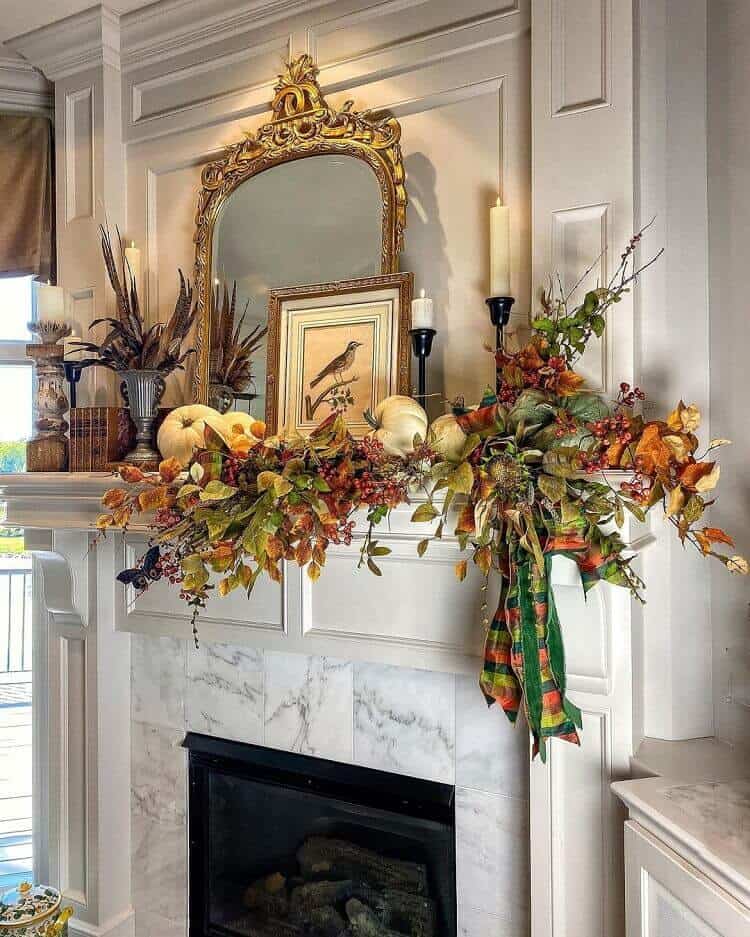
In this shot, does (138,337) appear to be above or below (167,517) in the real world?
above

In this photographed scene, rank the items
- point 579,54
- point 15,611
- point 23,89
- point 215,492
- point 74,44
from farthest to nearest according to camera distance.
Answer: point 15,611 → point 23,89 → point 74,44 → point 579,54 → point 215,492

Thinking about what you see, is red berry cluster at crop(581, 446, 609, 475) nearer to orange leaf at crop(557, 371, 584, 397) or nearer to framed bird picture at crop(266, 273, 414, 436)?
orange leaf at crop(557, 371, 584, 397)

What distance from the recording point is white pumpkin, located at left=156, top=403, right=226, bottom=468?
1456 millimetres

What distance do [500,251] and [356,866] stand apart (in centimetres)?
145

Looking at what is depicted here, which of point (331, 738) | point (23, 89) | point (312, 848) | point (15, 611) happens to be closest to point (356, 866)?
point (312, 848)

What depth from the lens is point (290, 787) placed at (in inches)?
69.8

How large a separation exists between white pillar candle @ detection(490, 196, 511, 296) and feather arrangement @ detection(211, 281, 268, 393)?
0.62 m

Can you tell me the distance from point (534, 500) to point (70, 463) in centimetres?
131

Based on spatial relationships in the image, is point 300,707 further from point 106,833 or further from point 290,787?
point 106,833

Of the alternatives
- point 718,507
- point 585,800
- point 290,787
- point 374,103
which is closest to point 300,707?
point 290,787

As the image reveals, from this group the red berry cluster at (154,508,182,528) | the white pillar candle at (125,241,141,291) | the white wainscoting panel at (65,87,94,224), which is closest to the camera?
the red berry cluster at (154,508,182,528)

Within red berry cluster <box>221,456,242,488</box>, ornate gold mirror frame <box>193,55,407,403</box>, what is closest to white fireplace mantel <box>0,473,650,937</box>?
red berry cluster <box>221,456,242,488</box>

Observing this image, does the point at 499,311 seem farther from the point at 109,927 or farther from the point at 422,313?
the point at 109,927

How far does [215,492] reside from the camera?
123 cm
